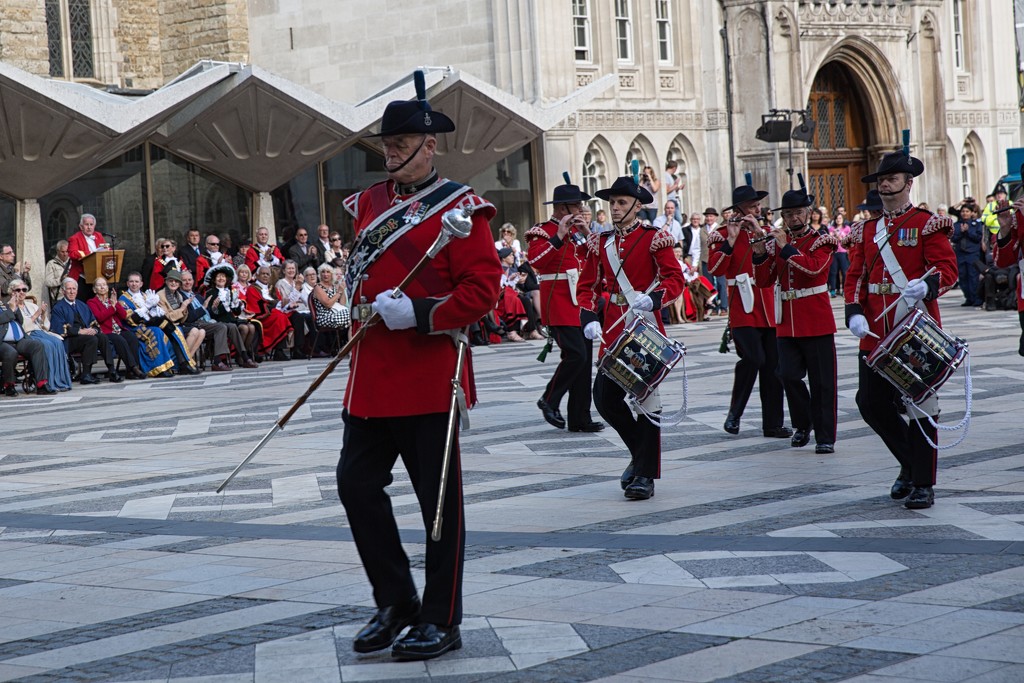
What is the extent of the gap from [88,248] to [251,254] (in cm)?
277

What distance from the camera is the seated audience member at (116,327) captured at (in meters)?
20.4

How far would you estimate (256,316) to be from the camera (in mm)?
22547

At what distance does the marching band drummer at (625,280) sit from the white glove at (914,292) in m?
1.46

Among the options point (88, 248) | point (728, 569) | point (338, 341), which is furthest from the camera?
point (338, 341)

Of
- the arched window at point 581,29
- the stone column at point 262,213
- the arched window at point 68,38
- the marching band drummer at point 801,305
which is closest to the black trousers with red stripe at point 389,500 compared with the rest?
the marching band drummer at point 801,305

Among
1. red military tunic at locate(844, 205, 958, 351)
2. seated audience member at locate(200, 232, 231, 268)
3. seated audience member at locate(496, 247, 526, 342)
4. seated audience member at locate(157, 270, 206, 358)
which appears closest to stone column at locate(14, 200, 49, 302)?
seated audience member at locate(200, 232, 231, 268)

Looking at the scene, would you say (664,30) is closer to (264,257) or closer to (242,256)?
(264,257)

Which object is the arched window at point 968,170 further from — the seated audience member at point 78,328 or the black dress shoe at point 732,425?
the black dress shoe at point 732,425

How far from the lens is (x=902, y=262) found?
8.97 meters

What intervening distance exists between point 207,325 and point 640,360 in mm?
13033

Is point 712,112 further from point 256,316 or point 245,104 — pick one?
point 256,316

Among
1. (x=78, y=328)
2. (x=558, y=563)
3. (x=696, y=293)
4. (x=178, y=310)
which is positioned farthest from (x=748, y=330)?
(x=696, y=293)

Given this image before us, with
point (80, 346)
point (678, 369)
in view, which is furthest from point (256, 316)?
point (678, 369)

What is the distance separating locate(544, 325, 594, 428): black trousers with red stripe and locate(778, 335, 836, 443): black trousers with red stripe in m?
1.78
